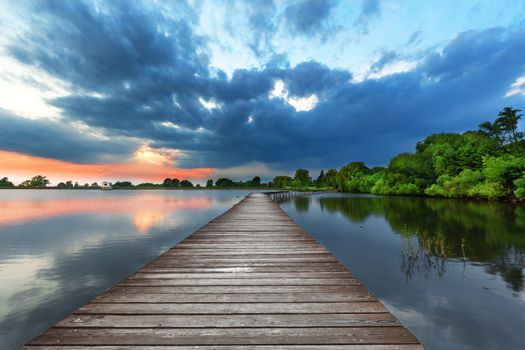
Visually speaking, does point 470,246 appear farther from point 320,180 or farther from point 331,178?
point 320,180

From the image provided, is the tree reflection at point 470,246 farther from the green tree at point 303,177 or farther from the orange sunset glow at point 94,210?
the green tree at point 303,177

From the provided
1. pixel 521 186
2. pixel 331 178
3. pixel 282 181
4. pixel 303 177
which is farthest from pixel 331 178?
pixel 521 186

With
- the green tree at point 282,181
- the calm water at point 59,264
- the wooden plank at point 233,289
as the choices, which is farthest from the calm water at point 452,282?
the green tree at point 282,181

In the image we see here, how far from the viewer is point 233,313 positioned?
11.0 ft

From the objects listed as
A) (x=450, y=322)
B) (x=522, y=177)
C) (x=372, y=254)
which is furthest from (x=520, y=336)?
(x=522, y=177)

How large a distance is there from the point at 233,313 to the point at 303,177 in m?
131

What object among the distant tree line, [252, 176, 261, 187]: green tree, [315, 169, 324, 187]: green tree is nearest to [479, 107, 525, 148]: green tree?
the distant tree line

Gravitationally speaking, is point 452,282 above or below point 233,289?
below

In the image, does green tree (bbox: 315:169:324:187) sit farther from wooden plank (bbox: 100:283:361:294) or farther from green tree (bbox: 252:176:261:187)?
wooden plank (bbox: 100:283:361:294)

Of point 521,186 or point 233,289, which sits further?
point 521,186

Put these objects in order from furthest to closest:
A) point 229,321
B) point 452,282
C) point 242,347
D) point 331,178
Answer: point 331,178 < point 452,282 < point 229,321 < point 242,347

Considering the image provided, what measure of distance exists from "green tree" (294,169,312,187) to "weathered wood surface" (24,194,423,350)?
127 metres

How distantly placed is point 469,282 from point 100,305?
1001cm

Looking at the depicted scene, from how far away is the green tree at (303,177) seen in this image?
132 meters
